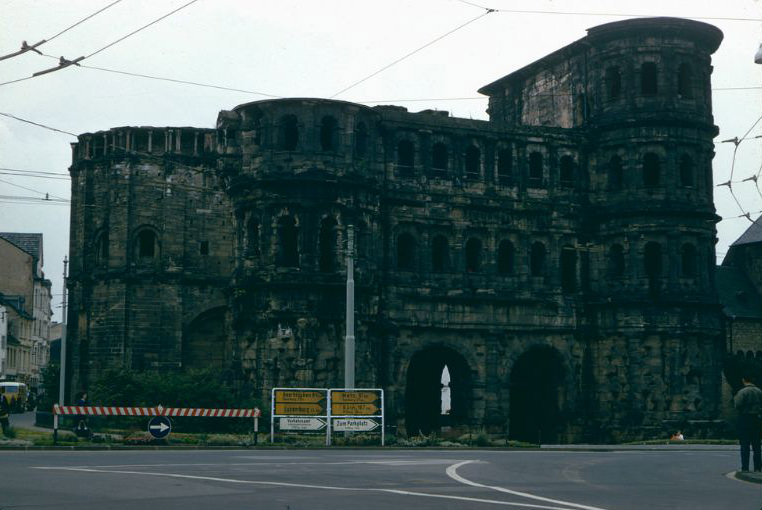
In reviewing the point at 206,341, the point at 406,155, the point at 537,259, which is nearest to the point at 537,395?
the point at 537,259

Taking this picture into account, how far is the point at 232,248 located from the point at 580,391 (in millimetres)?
17243

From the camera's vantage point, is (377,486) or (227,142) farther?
(227,142)

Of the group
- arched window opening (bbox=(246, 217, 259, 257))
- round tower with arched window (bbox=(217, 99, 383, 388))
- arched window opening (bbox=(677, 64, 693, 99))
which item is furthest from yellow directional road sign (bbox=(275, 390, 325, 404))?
arched window opening (bbox=(677, 64, 693, 99))

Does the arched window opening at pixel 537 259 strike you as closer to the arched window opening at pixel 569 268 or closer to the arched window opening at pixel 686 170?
the arched window opening at pixel 569 268

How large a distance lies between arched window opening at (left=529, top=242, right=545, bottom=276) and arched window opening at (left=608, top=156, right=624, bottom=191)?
4.33m

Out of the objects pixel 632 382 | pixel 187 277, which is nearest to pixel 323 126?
pixel 187 277

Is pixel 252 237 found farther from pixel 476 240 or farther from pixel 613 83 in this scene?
pixel 613 83

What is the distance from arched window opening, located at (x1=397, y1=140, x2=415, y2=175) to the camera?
165 feet

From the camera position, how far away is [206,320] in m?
51.2

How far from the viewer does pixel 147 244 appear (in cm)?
5094

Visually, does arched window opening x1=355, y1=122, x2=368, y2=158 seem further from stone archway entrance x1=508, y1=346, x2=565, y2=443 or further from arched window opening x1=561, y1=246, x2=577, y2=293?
stone archway entrance x1=508, y1=346, x2=565, y2=443

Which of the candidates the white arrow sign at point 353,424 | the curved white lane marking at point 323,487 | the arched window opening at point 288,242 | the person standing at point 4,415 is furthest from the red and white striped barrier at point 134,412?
the curved white lane marking at point 323,487

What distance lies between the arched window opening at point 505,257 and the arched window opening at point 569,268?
8.99 ft

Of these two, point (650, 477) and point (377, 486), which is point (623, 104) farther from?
point (377, 486)
